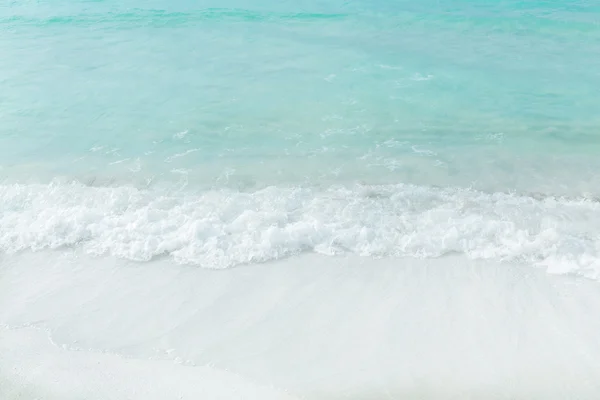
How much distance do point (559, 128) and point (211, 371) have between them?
10144 millimetres

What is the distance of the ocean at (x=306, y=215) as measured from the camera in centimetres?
658

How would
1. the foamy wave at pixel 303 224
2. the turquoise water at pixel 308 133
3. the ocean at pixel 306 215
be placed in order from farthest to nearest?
the turquoise water at pixel 308 133
the foamy wave at pixel 303 224
the ocean at pixel 306 215

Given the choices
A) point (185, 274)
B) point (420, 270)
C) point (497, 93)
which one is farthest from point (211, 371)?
point (497, 93)

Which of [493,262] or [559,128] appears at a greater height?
[559,128]

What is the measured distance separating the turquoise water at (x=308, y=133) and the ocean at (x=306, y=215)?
0.21 ft

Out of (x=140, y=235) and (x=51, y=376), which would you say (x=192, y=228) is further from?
(x=51, y=376)

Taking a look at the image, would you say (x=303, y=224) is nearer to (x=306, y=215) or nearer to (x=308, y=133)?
(x=306, y=215)

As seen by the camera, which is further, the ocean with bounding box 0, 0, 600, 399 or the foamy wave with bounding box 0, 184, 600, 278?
the foamy wave with bounding box 0, 184, 600, 278

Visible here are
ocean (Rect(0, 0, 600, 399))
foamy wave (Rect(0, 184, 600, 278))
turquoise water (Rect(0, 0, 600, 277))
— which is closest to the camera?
ocean (Rect(0, 0, 600, 399))

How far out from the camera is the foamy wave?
8.32 metres

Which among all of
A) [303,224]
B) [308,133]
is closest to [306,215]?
[303,224]

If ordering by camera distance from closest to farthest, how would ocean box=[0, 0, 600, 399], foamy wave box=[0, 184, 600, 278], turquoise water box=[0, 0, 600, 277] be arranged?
ocean box=[0, 0, 600, 399] < foamy wave box=[0, 184, 600, 278] < turquoise water box=[0, 0, 600, 277]

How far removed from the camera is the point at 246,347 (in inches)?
267

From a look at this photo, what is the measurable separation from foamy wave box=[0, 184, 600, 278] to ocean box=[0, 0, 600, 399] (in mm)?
45
